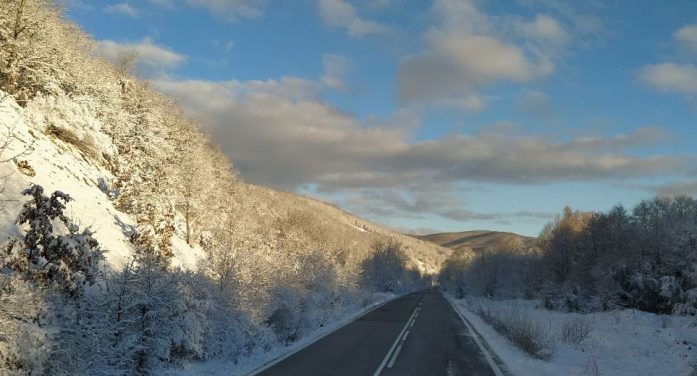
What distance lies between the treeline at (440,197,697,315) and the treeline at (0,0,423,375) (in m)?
29.6

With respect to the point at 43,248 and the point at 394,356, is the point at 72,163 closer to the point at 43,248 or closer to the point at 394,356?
the point at 43,248

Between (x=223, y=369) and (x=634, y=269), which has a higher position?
(x=634, y=269)

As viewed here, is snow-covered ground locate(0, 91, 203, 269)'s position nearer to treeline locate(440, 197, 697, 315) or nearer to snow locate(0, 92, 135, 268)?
snow locate(0, 92, 135, 268)

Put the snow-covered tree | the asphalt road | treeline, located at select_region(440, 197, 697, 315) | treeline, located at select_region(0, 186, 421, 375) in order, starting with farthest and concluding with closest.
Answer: treeline, located at select_region(440, 197, 697, 315) → the asphalt road → the snow-covered tree → treeline, located at select_region(0, 186, 421, 375)

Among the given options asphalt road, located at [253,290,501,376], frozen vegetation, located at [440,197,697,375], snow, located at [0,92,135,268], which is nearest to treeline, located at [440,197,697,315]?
frozen vegetation, located at [440,197,697,375]

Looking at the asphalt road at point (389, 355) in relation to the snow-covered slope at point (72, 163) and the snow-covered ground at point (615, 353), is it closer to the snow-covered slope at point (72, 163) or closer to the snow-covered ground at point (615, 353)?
the snow-covered ground at point (615, 353)

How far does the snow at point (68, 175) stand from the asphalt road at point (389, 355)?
916 cm

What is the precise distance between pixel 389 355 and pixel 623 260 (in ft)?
167

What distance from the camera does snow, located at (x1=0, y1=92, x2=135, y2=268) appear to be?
60.5 feet

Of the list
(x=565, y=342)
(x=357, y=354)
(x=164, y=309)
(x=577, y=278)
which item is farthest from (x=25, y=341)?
(x=577, y=278)

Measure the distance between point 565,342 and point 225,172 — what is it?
41854 millimetres

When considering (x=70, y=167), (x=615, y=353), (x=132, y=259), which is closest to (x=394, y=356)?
(x=132, y=259)

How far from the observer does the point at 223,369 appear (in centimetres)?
1256

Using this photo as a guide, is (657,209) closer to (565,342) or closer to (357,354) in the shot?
(565,342)
